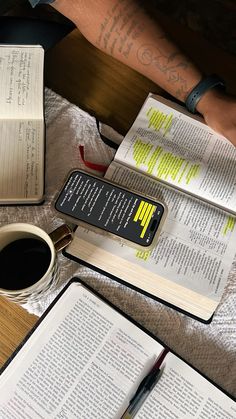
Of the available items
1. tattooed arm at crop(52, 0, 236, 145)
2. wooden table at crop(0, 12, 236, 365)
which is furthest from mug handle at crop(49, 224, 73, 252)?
tattooed arm at crop(52, 0, 236, 145)

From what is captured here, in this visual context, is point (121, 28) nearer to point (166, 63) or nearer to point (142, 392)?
point (166, 63)

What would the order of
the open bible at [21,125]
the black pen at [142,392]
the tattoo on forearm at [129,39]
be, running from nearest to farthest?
the black pen at [142,392]
the open bible at [21,125]
the tattoo on forearm at [129,39]

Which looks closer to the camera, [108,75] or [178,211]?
[178,211]

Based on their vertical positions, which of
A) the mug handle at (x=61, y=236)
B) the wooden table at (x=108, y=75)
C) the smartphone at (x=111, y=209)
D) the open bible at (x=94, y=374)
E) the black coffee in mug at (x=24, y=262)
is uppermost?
the wooden table at (x=108, y=75)

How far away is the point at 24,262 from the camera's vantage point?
1.77 ft

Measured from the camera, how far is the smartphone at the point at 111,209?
0.59m

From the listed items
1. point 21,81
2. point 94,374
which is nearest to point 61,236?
point 94,374

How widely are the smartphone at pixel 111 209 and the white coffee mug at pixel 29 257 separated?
49mm

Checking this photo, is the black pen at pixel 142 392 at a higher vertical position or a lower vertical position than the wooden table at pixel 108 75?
lower

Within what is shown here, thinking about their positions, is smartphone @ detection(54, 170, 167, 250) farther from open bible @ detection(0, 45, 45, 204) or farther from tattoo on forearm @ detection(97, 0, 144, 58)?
tattoo on forearm @ detection(97, 0, 144, 58)

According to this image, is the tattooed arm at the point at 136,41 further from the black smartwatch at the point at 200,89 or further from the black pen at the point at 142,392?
the black pen at the point at 142,392

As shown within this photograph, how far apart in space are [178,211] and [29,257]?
0.23 m

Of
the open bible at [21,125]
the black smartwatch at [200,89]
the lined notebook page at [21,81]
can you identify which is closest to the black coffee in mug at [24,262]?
the open bible at [21,125]

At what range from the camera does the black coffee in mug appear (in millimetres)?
526
